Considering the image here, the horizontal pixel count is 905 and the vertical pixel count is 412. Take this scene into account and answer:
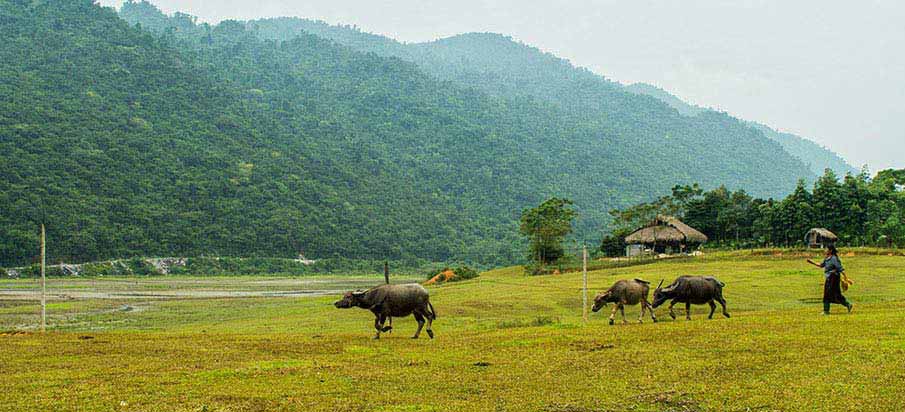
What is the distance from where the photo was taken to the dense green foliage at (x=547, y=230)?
78.1 meters

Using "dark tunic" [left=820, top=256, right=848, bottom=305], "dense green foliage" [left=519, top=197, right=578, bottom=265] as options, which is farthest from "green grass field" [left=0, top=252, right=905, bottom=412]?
"dense green foliage" [left=519, top=197, right=578, bottom=265]

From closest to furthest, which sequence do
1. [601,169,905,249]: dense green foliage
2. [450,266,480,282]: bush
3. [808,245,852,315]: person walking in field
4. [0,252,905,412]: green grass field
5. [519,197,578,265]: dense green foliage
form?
[0,252,905,412]: green grass field
[808,245,852,315]: person walking in field
[450,266,480,282]: bush
[601,169,905,249]: dense green foliage
[519,197,578,265]: dense green foliage

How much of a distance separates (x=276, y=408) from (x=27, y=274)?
8964cm

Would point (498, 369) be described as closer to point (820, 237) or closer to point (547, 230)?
point (547, 230)

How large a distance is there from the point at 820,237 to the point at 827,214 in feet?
16.1

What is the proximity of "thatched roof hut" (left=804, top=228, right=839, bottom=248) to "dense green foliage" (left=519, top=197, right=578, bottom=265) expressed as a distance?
24.1 metres

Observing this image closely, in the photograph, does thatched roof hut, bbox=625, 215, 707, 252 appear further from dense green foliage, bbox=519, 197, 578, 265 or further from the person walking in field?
the person walking in field

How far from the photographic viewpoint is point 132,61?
→ 542 feet

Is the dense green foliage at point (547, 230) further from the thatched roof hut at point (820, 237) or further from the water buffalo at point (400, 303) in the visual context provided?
the water buffalo at point (400, 303)

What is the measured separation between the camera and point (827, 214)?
77.0 meters

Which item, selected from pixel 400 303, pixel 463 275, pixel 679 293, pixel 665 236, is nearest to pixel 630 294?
pixel 679 293

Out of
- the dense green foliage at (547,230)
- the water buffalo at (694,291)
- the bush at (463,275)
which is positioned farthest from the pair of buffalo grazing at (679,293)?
the dense green foliage at (547,230)

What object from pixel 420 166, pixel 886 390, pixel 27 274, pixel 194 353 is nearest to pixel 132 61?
pixel 420 166

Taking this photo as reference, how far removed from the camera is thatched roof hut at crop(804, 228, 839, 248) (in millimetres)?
72562
